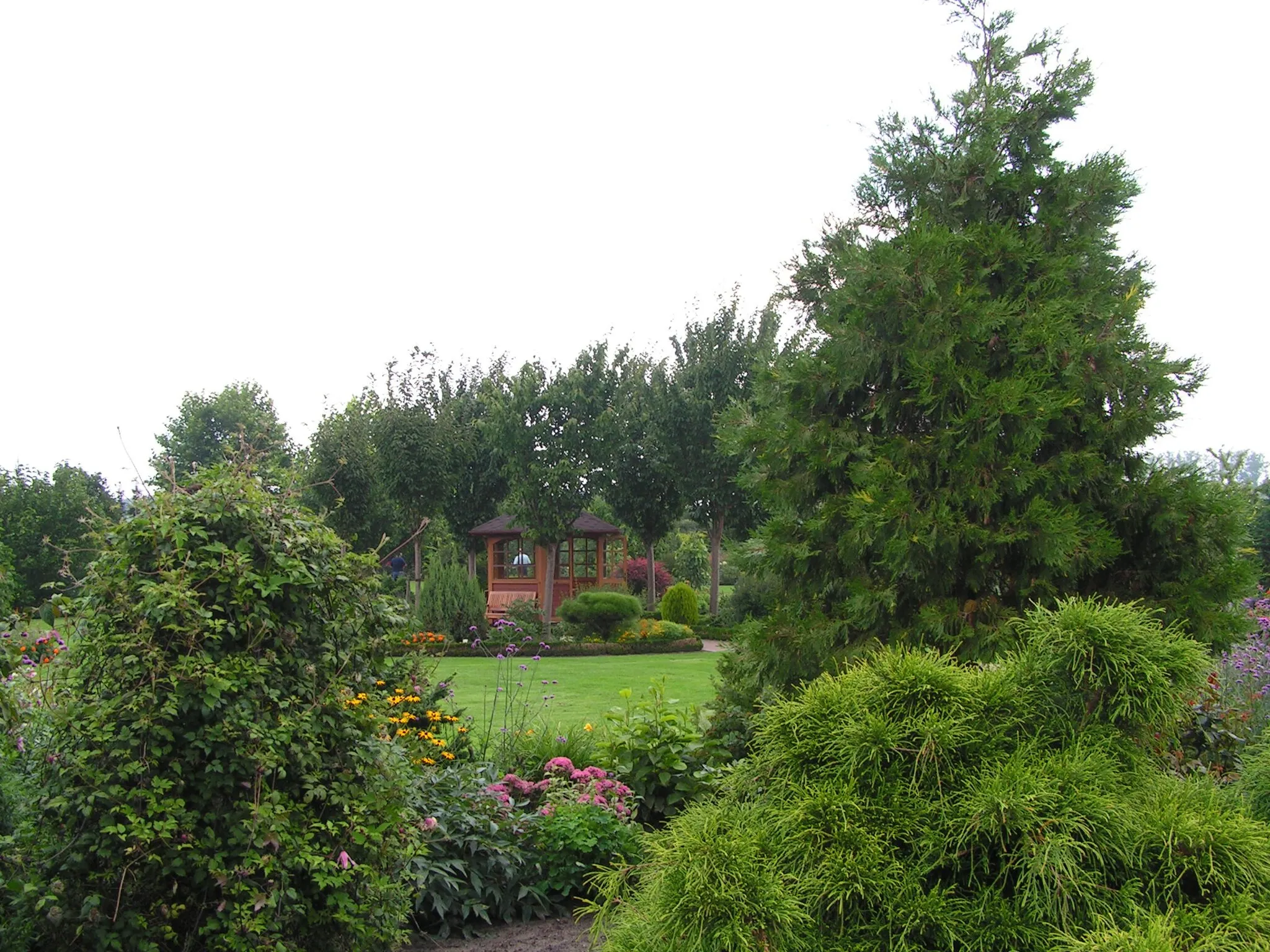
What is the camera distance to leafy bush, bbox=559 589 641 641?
69.1 feet

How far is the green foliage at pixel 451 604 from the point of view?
19.8 m

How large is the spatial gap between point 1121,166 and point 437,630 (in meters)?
17.4

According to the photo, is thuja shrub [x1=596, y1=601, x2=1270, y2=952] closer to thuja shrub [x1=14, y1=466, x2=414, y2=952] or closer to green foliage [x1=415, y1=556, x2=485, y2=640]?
thuja shrub [x1=14, y1=466, x2=414, y2=952]

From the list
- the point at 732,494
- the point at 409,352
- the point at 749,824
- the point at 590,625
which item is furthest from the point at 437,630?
the point at 749,824

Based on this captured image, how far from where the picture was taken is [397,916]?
126 inches

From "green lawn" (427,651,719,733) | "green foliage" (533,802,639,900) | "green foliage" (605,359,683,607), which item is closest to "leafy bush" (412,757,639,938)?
"green foliage" (533,802,639,900)

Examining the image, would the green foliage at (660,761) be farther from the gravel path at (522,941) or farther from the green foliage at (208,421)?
the green foliage at (208,421)

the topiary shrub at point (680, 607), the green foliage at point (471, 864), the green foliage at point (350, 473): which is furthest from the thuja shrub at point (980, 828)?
the green foliage at point (350, 473)

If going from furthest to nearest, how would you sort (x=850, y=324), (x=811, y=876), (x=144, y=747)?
(x=850, y=324)
(x=144, y=747)
(x=811, y=876)

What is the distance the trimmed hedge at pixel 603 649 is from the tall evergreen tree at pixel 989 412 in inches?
586

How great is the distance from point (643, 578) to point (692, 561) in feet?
12.9

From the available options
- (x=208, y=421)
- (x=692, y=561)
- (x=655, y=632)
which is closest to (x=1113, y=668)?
(x=655, y=632)

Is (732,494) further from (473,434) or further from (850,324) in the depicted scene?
(850,324)

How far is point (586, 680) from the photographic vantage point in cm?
1411
